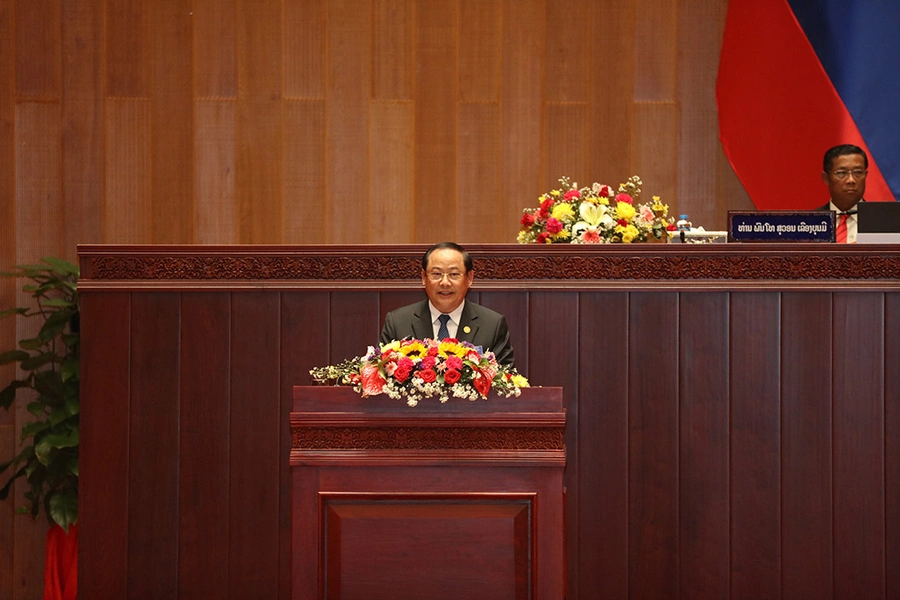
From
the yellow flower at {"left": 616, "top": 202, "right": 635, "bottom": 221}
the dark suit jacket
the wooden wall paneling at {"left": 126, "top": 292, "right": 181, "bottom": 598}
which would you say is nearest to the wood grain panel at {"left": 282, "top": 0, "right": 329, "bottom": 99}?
the wooden wall paneling at {"left": 126, "top": 292, "right": 181, "bottom": 598}

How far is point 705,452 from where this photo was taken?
4.43m

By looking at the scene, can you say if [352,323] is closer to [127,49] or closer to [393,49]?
[393,49]

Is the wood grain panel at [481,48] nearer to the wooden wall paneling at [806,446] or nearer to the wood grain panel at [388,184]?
the wood grain panel at [388,184]

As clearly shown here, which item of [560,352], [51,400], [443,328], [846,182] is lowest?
[51,400]

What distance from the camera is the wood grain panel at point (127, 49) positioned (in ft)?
20.0

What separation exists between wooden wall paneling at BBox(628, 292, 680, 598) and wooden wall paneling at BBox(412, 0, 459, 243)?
6.23 ft

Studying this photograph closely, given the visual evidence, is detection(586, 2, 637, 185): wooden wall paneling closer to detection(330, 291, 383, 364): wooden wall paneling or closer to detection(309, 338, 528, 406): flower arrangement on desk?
detection(330, 291, 383, 364): wooden wall paneling

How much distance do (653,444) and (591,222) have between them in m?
1.08

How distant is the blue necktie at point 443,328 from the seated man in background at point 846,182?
2104 millimetres

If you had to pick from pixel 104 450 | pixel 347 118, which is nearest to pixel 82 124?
pixel 347 118

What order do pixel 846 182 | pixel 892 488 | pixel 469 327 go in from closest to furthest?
1. pixel 469 327
2. pixel 892 488
3. pixel 846 182

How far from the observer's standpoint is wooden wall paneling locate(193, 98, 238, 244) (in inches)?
240

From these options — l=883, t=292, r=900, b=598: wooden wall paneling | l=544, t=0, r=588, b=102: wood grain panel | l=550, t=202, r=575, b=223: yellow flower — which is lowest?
l=883, t=292, r=900, b=598: wooden wall paneling

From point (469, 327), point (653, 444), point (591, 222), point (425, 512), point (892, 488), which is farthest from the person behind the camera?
point (591, 222)
